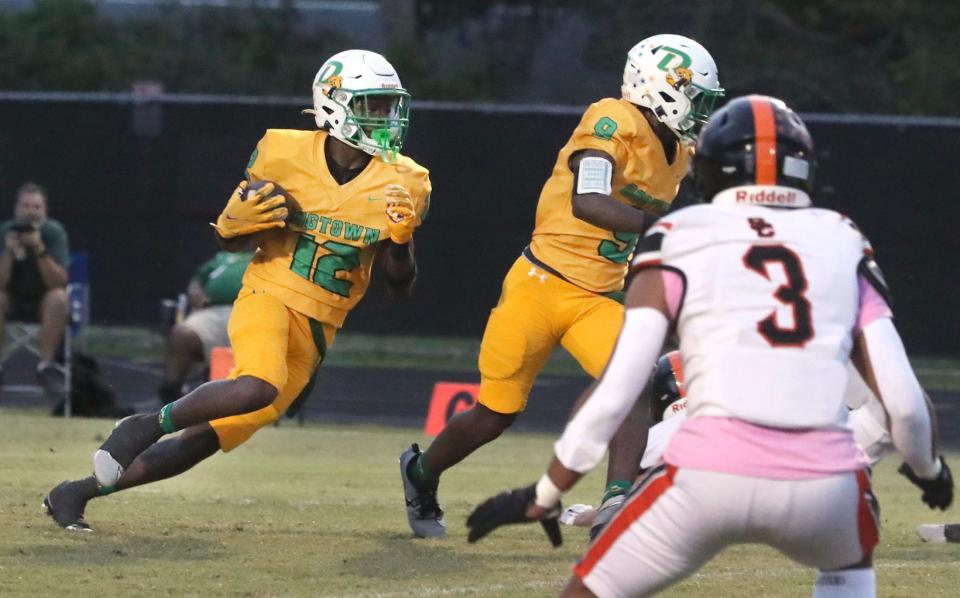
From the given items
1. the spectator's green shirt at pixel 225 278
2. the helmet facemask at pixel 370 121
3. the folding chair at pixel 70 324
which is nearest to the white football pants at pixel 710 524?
the helmet facemask at pixel 370 121

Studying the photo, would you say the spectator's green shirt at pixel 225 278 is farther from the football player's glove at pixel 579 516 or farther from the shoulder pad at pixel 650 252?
the shoulder pad at pixel 650 252

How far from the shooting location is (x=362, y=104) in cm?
677

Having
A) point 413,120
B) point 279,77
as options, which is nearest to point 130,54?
point 279,77

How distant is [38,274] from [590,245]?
7245 mm

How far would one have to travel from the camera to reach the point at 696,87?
22.4 feet

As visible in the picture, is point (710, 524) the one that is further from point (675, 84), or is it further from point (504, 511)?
point (675, 84)

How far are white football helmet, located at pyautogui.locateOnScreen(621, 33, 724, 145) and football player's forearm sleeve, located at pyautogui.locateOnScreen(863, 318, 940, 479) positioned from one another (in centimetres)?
294

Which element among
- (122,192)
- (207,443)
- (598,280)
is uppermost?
(598,280)

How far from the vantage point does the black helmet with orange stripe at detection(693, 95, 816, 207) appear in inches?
160

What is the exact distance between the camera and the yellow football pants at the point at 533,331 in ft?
22.2

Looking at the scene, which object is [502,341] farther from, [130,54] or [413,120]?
[130,54]

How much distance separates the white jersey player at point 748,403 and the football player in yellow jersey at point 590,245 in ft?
8.95

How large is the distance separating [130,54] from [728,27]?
7059 millimetres

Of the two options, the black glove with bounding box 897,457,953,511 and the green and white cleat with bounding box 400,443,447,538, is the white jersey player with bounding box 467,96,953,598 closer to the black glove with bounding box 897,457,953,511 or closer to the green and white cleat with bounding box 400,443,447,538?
the black glove with bounding box 897,457,953,511
